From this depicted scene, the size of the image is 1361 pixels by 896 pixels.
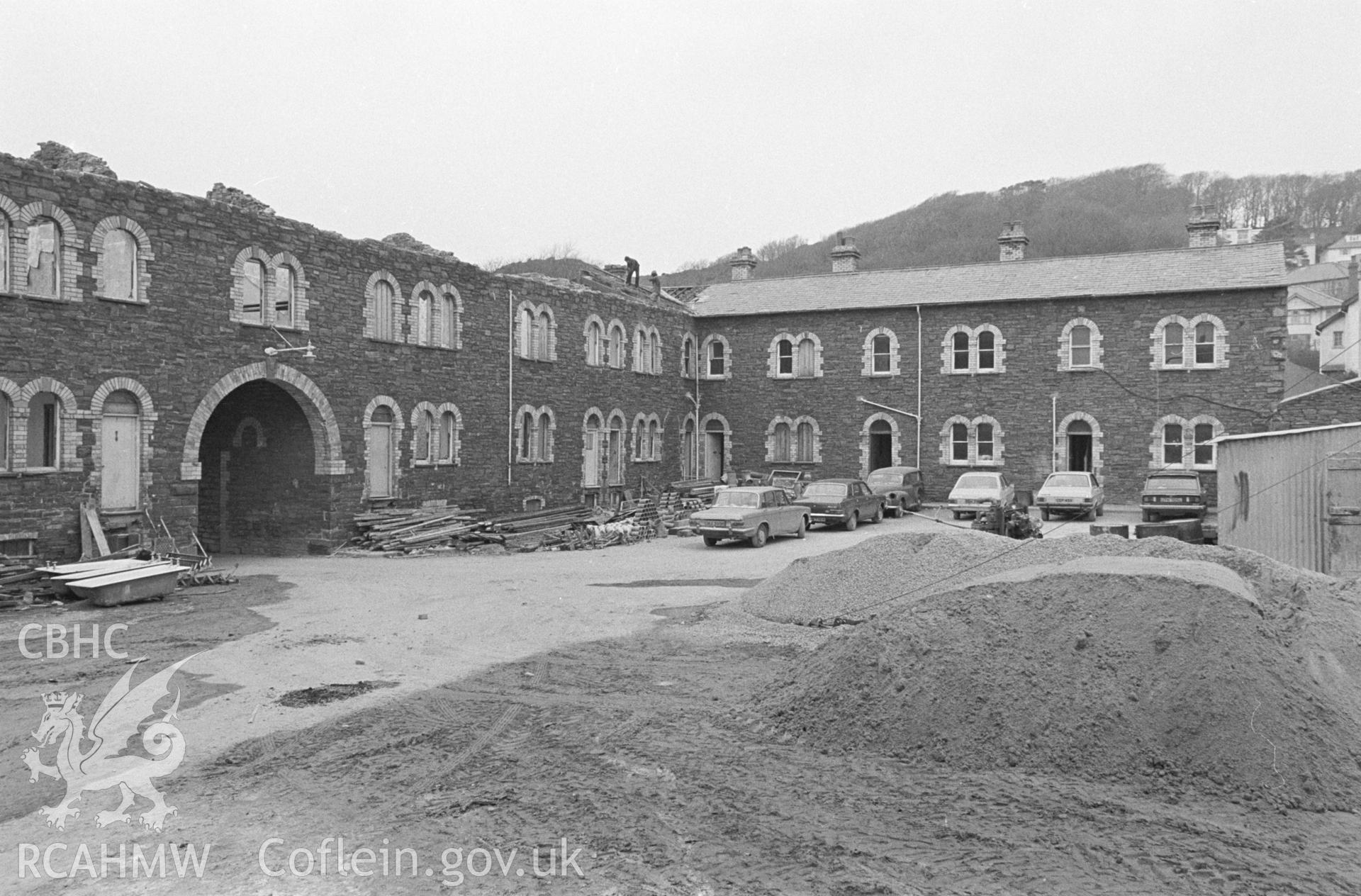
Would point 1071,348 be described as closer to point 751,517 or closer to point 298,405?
point 751,517

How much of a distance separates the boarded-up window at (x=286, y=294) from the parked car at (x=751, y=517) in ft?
34.9

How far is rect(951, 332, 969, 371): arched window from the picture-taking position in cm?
3606

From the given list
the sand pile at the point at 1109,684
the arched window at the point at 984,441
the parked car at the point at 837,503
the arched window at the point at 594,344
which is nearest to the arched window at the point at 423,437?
the arched window at the point at 594,344

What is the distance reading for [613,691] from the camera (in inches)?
388

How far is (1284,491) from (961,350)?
66.7ft

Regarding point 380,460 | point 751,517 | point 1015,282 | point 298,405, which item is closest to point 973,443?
point 1015,282

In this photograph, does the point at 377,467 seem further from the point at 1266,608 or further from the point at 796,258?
the point at 796,258

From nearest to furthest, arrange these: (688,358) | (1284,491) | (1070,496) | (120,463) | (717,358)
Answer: (1284,491) → (120,463) → (1070,496) → (688,358) → (717,358)

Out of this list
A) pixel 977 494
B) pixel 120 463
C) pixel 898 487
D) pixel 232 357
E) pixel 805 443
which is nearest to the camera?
pixel 120 463

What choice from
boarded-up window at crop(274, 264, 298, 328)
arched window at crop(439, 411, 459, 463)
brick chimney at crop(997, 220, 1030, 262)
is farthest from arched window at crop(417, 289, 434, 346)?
brick chimney at crop(997, 220, 1030, 262)

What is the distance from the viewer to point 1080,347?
34562 mm

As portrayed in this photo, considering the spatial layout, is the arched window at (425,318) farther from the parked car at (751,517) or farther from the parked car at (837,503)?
the parked car at (837,503)

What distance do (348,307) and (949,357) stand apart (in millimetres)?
22053

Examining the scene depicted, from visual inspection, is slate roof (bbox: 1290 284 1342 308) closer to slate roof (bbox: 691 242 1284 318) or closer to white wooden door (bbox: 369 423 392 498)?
A: slate roof (bbox: 691 242 1284 318)
